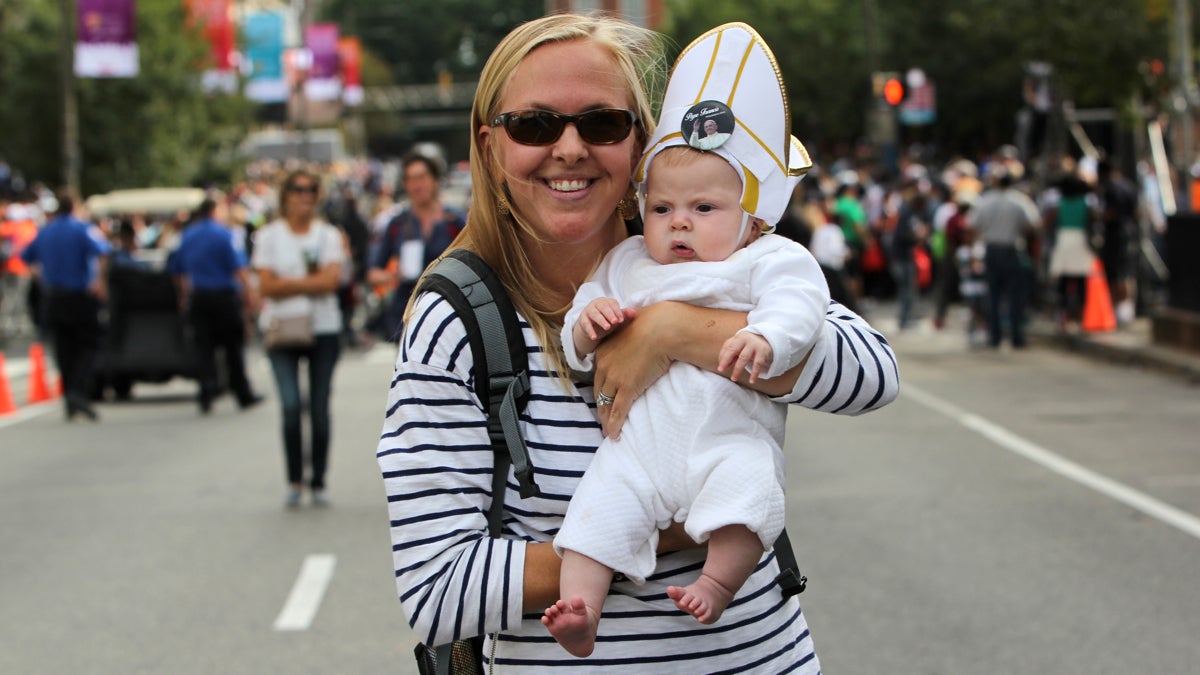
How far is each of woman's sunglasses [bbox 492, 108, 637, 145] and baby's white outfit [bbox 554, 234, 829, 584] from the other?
228 millimetres

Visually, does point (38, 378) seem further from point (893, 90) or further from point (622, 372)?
point (622, 372)

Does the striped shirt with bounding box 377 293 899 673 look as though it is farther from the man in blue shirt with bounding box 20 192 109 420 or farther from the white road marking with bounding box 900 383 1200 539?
the man in blue shirt with bounding box 20 192 109 420

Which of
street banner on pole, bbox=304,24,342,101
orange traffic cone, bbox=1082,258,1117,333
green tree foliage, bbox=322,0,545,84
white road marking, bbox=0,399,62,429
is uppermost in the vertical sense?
street banner on pole, bbox=304,24,342,101

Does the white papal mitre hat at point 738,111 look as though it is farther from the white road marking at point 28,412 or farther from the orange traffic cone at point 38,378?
the orange traffic cone at point 38,378

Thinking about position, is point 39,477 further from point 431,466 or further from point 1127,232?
point 1127,232

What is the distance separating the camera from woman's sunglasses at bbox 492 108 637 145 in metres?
2.59

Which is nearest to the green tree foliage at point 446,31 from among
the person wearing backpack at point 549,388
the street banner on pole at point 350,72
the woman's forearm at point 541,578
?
the person wearing backpack at point 549,388

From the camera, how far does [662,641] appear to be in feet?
8.25

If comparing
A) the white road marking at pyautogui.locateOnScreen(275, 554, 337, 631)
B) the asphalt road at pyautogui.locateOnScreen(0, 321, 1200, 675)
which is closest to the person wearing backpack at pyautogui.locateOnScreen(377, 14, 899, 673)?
Answer: the asphalt road at pyautogui.locateOnScreen(0, 321, 1200, 675)

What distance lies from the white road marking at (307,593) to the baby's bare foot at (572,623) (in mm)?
4991

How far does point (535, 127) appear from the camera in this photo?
2.59 meters

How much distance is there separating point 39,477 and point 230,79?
32.3 m

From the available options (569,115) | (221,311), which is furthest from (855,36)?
(569,115)

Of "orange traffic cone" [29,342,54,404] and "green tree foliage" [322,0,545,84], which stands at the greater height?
"green tree foliage" [322,0,545,84]
